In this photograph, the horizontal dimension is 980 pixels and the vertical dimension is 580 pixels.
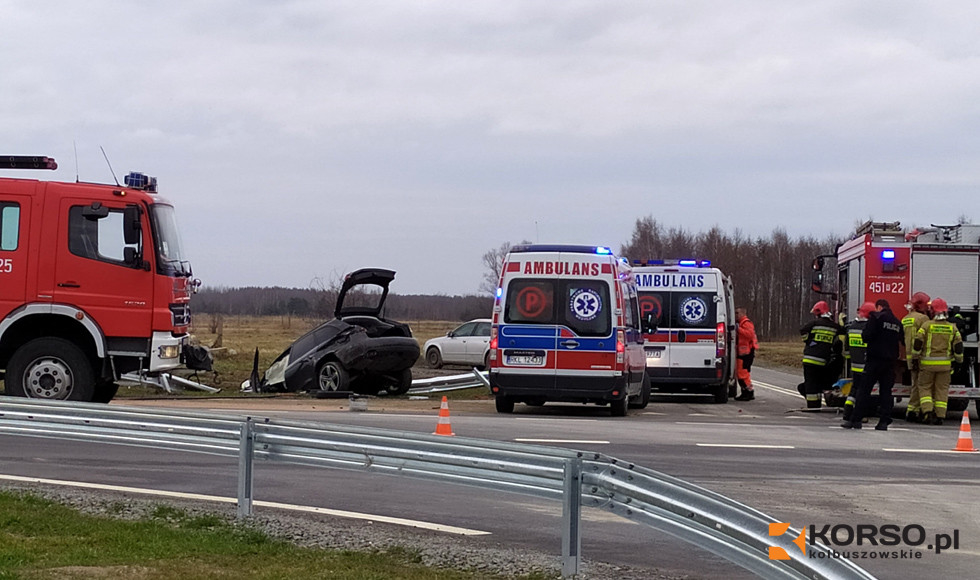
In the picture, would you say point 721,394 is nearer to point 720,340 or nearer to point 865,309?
point 720,340

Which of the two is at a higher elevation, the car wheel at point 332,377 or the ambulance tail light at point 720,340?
the ambulance tail light at point 720,340

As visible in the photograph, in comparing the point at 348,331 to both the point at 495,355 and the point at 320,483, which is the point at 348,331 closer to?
the point at 495,355

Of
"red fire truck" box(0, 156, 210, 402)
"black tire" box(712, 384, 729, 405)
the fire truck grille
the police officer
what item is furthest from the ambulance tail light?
"red fire truck" box(0, 156, 210, 402)

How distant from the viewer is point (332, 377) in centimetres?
2073

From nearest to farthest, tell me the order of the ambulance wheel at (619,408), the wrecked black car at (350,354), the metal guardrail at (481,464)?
the metal guardrail at (481,464) → the ambulance wheel at (619,408) → the wrecked black car at (350,354)

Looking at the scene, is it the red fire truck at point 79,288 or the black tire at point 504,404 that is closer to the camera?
the red fire truck at point 79,288

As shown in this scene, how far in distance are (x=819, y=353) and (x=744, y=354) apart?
6.03 meters

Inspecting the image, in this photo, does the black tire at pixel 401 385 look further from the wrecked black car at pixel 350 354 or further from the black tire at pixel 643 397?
the black tire at pixel 643 397

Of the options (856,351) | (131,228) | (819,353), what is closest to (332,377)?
(131,228)

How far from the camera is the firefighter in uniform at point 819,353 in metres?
19.7

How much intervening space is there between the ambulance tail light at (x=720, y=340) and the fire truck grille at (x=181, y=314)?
34.2 feet

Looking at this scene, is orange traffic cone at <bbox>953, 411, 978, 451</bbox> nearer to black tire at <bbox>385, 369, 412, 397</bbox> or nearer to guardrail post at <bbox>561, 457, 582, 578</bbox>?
guardrail post at <bbox>561, 457, 582, 578</bbox>
